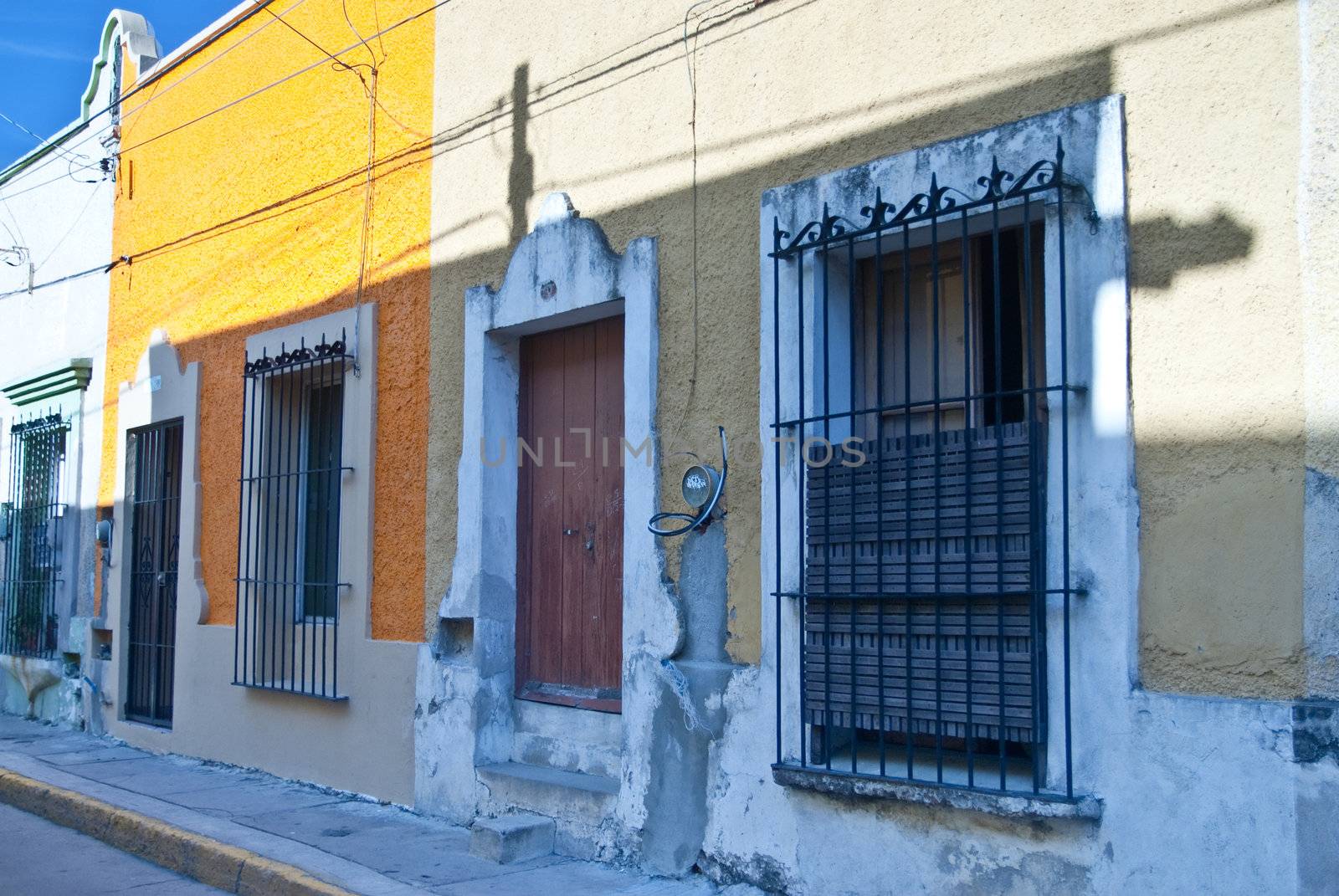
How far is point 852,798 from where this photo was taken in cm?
467

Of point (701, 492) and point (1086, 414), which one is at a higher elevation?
point (1086, 414)

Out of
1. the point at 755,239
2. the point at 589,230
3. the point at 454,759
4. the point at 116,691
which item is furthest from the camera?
the point at 116,691

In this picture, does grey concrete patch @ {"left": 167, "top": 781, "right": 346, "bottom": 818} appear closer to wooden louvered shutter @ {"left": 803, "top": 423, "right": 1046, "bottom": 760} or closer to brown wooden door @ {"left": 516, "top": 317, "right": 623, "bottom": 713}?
brown wooden door @ {"left": 516, "top": 317, "right": 623, "bottom": 713}

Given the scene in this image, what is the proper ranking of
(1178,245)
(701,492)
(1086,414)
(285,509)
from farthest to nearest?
(285,509)
(701,492)
(1086,414)
(1178,245)

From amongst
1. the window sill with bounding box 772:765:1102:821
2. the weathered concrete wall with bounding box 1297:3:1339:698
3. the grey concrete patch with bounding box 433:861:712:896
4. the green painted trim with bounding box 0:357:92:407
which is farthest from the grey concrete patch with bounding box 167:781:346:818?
the weathered concrete wall with bounding box 1297:3:1339:698

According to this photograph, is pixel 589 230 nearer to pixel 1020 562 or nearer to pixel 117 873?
pixel 1020 562

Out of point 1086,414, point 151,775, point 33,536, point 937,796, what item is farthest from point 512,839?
point 33,536

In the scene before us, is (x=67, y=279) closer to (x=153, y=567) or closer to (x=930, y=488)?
(x=153, y=567)

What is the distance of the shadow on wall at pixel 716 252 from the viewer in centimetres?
430

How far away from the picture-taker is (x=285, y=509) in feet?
26.7

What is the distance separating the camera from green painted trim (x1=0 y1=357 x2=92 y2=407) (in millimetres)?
10609

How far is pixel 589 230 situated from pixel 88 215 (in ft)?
22.3

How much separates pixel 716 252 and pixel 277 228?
4.00 meters

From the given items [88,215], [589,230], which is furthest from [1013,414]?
[88,215]
